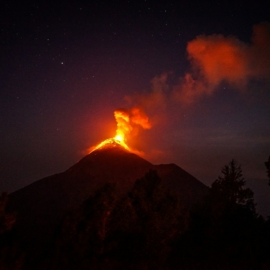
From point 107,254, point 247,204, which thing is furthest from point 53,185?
point 107,254

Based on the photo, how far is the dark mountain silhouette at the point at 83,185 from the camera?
110 m

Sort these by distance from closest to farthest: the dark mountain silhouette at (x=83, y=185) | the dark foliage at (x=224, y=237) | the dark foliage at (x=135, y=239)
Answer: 1. the dark foliage at (x=135, y=239)
2. the dark foliage at (x=224, y=237)
3. the dark mountain silhouette at (x=83, y=185)

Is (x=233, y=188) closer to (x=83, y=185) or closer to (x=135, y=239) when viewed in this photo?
(x=135, y=239)

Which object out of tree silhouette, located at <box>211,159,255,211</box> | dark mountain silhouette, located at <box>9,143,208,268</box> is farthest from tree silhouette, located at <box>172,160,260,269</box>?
dark mountain silhouette, located at <box>9,143,208,268</box>

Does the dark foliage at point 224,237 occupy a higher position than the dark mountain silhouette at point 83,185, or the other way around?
the dark mountain silhouette at point 83,185

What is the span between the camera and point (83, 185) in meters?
146

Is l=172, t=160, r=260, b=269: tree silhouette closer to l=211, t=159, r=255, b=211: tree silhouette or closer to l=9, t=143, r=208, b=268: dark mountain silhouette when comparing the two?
l=211, t=159, r=255, b=211: tree silhouette

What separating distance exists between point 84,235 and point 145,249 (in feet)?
18.5

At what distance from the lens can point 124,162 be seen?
175 meters

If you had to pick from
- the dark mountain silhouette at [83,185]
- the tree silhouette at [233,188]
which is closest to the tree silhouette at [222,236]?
the tree silhouette at [233,188]

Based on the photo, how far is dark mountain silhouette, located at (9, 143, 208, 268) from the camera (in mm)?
109938

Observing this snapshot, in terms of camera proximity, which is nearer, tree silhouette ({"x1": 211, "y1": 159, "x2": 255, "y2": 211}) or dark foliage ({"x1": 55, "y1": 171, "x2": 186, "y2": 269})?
dark foliage ({"x1": 55, "y1": 171, "x2": 186, "y2": 269})

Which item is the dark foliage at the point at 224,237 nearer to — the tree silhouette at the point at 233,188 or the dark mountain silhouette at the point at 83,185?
the tree silhouette at the point at 233,188

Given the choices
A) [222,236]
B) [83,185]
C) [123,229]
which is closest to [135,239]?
[123,229]
